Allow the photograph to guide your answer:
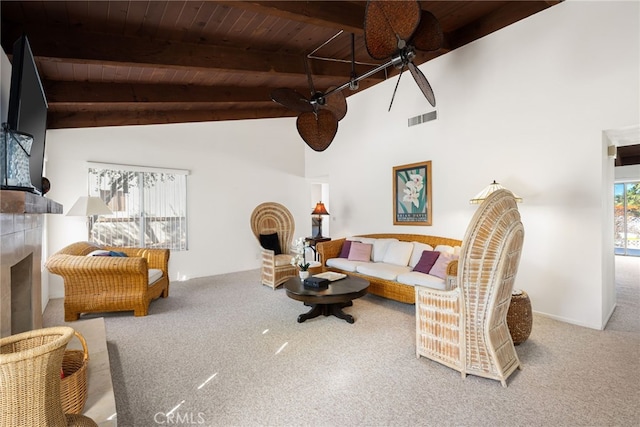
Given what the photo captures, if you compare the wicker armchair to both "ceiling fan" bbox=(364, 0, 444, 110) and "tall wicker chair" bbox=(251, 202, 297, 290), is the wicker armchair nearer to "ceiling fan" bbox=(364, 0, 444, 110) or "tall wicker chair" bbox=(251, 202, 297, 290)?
"tall wicker chair" bbox=(251, 202, 297, 290)

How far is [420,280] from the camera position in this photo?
3.86 metres

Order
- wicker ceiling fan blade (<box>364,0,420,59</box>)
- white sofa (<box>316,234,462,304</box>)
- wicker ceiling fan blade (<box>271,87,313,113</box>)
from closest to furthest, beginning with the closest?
wicker ceiling fan blade (<box>364,0,420,59</box>) < wicker ceiling fan blade (<box>271,87,313,113</box>) < white sofa (<box>316,234,462,304</box>)

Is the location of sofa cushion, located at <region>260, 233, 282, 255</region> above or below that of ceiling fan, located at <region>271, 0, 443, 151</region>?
below

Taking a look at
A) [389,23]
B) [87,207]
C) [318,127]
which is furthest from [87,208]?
[389,23]

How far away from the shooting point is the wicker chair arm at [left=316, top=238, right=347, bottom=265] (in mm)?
5203

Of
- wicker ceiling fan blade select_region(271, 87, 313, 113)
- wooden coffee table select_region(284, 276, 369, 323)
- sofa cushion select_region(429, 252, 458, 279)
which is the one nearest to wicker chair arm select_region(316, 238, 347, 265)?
wooden coffee table select_region(284, 276, 369, 323)

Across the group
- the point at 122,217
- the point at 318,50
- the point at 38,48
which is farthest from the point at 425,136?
the point at 122,217

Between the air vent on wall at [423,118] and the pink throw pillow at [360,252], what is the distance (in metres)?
2.08

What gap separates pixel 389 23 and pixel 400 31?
10 centimetres

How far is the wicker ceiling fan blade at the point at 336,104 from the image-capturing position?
12.8ft

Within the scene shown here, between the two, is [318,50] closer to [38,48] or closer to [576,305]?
[38,48]

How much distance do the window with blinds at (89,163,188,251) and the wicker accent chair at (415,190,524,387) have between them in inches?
193

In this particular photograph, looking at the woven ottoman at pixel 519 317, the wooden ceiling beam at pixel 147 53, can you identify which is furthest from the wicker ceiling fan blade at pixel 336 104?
the woven ottoman at pixel 519 317

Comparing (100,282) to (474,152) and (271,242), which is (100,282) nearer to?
(271,242)
